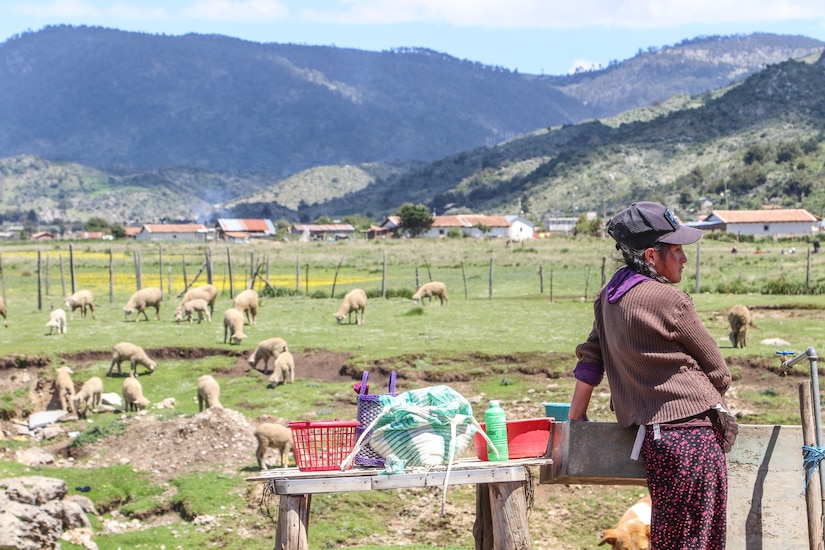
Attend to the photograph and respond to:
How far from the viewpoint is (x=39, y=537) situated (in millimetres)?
13258

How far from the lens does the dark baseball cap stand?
6449 millimetres

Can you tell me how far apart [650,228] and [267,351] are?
1997 centimetres

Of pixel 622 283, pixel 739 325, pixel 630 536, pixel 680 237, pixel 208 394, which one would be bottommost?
pixel 208 394

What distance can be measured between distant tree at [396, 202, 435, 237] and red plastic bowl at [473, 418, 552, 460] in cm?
13358

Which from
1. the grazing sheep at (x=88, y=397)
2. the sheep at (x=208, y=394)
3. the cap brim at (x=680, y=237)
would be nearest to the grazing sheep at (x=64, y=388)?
the grazing sheep at (x=88, y=397)

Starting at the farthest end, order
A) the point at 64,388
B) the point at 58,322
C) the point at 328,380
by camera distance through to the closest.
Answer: the point at 58,322 → the point at 328,380 → the point at 64,388

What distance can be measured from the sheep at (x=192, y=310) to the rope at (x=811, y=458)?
93.2 feet

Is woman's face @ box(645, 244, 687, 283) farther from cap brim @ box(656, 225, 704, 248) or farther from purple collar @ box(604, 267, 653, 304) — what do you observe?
purple collar @ box(604, 267, 653, 304)

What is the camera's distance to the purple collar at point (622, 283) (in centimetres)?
635

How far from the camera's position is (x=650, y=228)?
6.46 meters

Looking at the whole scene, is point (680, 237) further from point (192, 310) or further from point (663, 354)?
point (192, 310)

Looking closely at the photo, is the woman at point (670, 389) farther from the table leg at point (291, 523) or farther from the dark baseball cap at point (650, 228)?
the table leg at point (291, 523)

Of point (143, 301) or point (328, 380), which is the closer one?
point (328, 380)

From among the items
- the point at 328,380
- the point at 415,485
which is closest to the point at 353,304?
the point at 328,380
